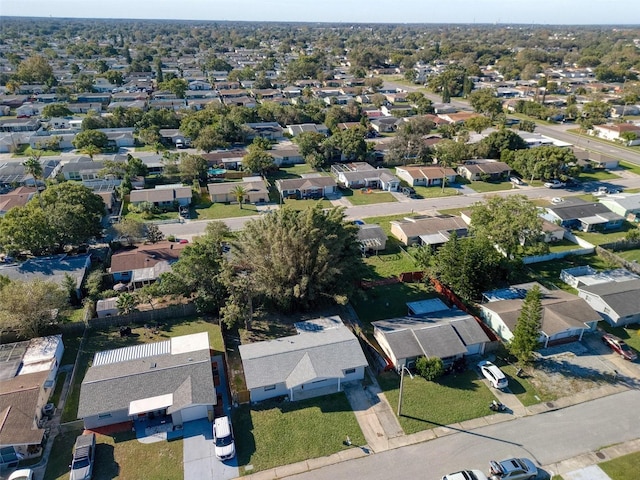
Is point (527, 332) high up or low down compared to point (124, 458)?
up

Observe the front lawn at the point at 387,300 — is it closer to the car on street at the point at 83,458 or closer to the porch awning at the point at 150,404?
the porch awning at the point at 150,404

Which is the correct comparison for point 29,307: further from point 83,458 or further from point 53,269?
point 83,458

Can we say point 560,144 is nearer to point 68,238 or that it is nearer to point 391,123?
point 391,123

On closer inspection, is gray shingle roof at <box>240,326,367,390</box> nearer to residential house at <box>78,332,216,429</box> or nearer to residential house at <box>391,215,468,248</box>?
residential house at <box>78,332,216,429</box>

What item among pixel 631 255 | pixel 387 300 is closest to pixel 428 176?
pixel 631 255

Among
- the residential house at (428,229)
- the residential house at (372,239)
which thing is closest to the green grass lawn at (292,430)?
the residential house at (372,239)

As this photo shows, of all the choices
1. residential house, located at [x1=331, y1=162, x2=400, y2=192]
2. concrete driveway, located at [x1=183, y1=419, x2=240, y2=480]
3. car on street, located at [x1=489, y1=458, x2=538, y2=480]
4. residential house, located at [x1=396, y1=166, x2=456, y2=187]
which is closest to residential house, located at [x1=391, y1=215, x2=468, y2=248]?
residential house, located at [x1=331, y1=162, x2=400, y2=192]
